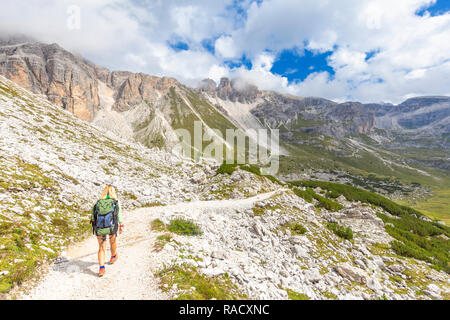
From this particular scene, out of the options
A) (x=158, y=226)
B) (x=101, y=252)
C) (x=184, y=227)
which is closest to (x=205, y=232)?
(x=184, y=227)

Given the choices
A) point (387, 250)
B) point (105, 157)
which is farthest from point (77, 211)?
point (387, 250)

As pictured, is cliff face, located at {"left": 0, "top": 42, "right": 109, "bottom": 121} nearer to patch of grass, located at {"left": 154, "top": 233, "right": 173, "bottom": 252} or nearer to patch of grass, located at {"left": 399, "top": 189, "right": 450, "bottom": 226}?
patch of grass, located at {"left": 154, "top": 233, "right": 173, "bottom": 252}

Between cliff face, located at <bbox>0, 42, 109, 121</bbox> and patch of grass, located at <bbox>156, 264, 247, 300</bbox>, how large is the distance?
732ft

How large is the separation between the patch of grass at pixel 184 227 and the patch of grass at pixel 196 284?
658 centimetres

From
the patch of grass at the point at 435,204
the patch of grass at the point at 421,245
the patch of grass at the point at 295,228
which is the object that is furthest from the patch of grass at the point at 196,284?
the patch of grass at the point at 435,204

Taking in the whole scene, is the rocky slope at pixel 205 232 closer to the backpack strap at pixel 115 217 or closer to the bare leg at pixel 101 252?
the bare leg at pixel 101 252

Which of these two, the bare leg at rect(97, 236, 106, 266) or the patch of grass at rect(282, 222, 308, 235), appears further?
the patch of grass at rect(282, 222, 308, 235)

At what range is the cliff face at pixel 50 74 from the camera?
156 m

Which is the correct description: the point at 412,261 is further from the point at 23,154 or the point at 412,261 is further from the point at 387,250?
the point at 23,154

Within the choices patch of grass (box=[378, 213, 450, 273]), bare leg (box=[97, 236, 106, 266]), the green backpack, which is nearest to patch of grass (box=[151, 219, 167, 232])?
bare leg (box=[97, 236, 106, 266])

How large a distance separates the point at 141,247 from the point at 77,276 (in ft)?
12.5

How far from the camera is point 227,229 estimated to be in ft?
67.5

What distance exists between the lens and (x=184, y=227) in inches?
682

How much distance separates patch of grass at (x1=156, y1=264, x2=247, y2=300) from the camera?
7824 mm
